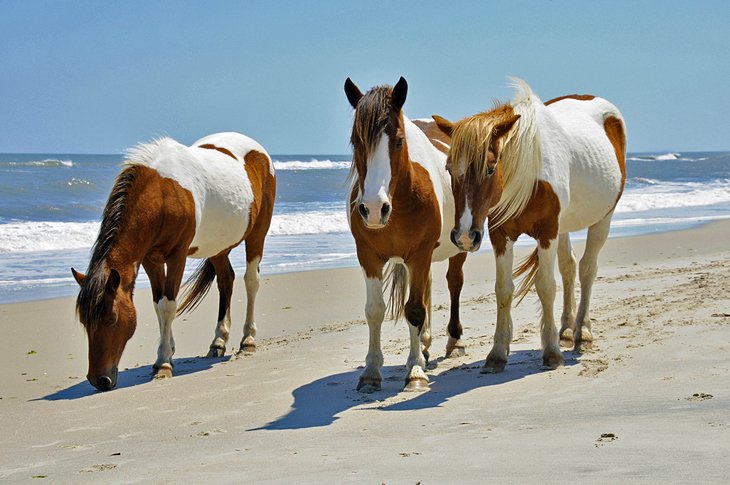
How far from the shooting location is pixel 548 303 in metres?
5.89

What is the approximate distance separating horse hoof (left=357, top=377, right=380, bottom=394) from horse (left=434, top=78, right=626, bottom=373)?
78cm

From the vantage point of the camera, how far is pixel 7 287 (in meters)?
10.7

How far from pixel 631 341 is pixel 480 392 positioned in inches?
63.2

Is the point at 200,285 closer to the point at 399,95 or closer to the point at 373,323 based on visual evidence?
the point at 373,323

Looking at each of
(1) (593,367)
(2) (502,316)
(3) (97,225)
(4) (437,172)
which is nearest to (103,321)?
(4) (437,172)

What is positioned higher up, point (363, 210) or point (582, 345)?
point (363, 210)

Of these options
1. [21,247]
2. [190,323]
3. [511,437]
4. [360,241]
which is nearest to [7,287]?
[190,323]

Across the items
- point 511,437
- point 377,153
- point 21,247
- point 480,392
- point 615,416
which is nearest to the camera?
point 511,437

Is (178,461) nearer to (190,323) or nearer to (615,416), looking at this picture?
(615,416)

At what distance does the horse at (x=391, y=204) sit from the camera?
4891 mm

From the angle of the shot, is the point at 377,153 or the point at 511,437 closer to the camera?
the point at 511,437

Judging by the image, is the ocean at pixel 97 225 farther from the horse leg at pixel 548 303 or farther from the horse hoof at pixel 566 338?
the horse hoof at pixel 566 338

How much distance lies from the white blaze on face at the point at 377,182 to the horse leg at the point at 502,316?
131cm

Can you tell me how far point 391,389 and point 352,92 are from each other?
1823mm
